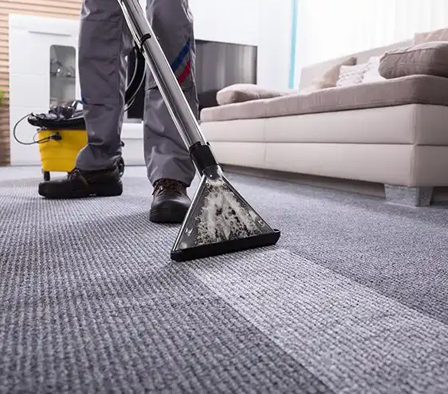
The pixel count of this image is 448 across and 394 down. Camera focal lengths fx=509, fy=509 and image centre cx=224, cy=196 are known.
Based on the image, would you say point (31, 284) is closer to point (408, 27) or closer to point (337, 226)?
point (337, 226)

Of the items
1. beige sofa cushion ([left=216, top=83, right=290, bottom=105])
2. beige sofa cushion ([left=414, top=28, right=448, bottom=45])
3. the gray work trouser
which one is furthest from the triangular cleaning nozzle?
beige sofa cushion ([left=216, top=83, right=290, bottom=105])

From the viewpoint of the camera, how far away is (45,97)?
3662 mm

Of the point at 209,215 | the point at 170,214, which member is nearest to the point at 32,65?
the point at 170,214

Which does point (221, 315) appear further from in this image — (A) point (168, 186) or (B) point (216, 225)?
(A) point (168, 186)

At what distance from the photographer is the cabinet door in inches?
140

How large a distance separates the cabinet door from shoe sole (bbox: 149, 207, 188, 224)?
285 centimetres

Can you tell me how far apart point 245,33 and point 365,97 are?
3078 millimetres

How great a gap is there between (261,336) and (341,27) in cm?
414

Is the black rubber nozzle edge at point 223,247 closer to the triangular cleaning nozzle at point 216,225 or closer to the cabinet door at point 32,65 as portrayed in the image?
the triangular cleaning nozzle at point 216,225

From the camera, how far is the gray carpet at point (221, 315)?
0.39 metres

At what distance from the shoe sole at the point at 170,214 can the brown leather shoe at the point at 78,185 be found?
0.53 meters

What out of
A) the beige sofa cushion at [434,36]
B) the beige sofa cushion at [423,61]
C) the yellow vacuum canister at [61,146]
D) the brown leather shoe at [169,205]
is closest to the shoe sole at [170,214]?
the brown leather shoe at [169,205]

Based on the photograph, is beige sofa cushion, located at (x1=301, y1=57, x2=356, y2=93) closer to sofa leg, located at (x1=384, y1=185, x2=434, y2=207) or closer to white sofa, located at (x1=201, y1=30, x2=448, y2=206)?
white sofa, located at (x1=201, y1=30, x2=448, y2=206)

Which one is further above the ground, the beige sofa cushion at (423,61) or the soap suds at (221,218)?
the beige sofa cushion at (423,61)
